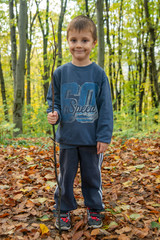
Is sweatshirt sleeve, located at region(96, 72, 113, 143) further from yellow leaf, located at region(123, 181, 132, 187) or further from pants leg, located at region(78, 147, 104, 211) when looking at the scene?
yellow leaf, located at region(123, 181, 132, 187)

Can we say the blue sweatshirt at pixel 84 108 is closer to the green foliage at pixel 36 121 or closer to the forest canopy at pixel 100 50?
the forest canopy at pixel 100 50

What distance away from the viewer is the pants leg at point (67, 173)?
2.10 meters

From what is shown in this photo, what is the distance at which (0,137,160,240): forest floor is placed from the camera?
208cm

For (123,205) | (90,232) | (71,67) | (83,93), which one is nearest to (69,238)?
(90,232)

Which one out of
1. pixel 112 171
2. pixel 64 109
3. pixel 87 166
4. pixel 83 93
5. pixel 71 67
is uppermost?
pixel 71 67

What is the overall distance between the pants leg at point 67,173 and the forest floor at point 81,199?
10.2 inches

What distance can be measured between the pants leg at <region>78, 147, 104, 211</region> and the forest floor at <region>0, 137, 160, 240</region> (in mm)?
265

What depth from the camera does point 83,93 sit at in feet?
6.73

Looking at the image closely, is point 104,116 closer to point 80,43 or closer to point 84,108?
point 84,108

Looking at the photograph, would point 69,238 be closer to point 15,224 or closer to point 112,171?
point 15,224

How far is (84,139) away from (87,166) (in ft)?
1.04

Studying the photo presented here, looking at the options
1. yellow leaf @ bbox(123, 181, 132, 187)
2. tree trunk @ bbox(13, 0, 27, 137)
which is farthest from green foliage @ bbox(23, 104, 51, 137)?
yellow leaf @ bbox(123, 181, 132, 187)

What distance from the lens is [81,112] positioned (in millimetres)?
2031

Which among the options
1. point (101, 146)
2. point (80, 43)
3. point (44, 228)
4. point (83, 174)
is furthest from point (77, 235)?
point (80, 43)
